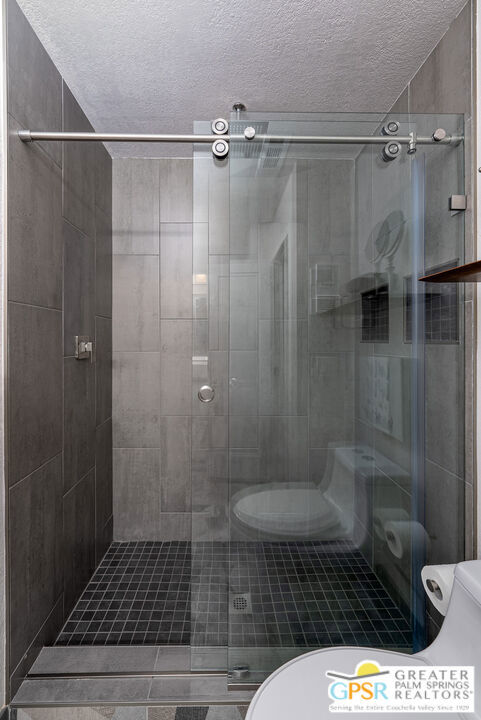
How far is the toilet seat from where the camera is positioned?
0.87 metres

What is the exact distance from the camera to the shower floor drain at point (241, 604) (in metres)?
1.32

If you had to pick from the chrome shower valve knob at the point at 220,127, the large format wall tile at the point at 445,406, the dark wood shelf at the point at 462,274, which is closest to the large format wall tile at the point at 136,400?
the chrome shower valve knob at the point at 220,127

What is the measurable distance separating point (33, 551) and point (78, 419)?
621mm

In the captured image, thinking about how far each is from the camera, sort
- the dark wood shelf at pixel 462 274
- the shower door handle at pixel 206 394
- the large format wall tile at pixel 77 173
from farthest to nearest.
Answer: the large format wall tile at pixel 77 173 → the shower door handle at pixel 206 394 → the dark wood shelf at pixel 462 274

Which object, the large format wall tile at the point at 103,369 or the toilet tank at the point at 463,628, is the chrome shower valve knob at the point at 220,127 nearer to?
the large format wall tile at the point at 103,369

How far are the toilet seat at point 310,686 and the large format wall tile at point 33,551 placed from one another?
87 cm

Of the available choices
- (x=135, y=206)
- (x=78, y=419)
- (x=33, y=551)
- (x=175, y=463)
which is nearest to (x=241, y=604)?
(x=33, y=551)

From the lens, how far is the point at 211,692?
1.34 metres

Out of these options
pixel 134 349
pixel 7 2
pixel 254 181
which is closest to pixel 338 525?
pixel 254 181

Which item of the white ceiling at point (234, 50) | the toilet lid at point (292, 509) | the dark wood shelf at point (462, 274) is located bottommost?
the toilet lid at point (292, 509)

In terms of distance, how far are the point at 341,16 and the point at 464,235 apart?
0.83 metres

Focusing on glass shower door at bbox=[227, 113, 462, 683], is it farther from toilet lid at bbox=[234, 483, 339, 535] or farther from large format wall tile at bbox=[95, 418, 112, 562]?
large format wall tile at bbox=[95, 418, 112, 562]

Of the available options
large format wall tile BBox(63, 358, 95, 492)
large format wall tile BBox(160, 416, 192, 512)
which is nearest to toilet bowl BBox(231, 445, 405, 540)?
large format wall tile BBox(63, 358, 95, 492)

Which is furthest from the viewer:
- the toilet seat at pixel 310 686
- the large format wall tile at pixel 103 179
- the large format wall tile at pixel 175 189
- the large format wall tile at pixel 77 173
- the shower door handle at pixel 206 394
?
the large format wall tile at pixel 175 189
